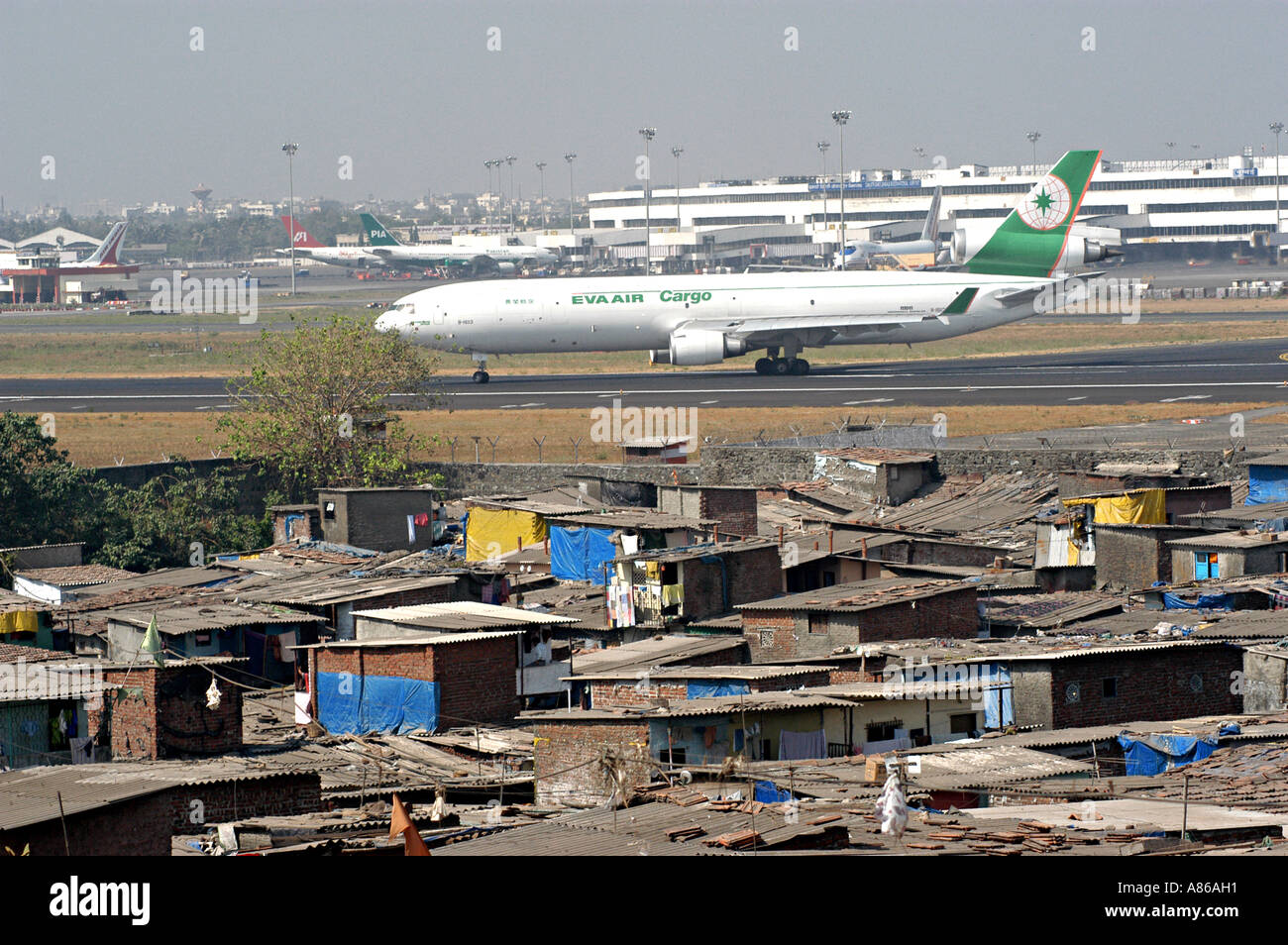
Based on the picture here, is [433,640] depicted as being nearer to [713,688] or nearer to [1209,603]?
[713,688]

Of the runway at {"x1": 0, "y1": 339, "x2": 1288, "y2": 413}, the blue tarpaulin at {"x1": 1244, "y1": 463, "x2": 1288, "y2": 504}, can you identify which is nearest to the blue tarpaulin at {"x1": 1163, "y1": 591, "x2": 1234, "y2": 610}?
the blue tarpaulin at {"x1": 1244, "y1": 463, "x2": 1288, "y2": 504}

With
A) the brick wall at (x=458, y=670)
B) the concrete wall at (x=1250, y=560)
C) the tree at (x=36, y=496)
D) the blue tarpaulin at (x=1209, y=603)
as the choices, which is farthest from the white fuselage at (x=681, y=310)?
the brick wall at (x=458, y=670)

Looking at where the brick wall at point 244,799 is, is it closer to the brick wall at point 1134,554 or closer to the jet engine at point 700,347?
the brick wall at point 1134,554

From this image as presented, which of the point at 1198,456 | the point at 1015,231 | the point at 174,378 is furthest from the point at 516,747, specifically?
the point at 174,378

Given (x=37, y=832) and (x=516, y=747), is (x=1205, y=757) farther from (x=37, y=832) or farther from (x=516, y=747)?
(x=37, y=832)

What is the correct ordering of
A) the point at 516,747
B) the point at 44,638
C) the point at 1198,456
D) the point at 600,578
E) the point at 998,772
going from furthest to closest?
the point at 1198,456
the point at 600,578
the point at 44,638
the point at 516,747
the point at 998,772
